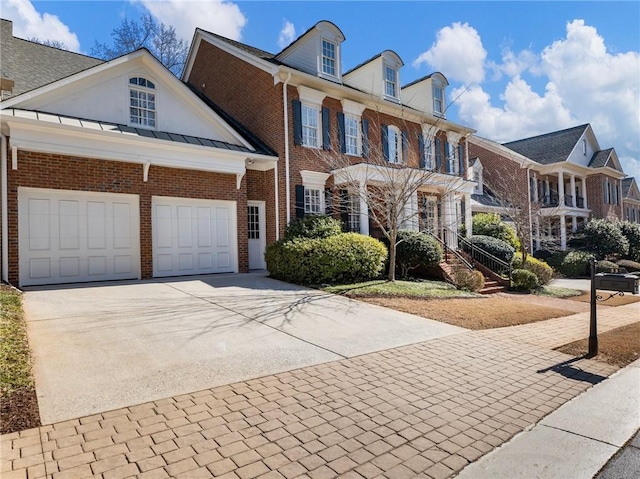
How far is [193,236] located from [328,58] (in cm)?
907

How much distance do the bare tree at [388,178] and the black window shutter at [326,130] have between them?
0.24 m

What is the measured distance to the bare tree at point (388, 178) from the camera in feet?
39.4

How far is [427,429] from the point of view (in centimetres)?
353

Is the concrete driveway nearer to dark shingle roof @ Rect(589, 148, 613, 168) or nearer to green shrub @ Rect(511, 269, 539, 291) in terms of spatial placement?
A: green shrub @ Rect(511, 269, 539, 291)

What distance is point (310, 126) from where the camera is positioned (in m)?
14.9

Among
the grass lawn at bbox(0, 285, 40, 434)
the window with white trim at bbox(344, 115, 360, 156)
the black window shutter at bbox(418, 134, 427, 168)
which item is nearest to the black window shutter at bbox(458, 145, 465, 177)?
the black window shutter at bbox(418, 134, 427, 168)

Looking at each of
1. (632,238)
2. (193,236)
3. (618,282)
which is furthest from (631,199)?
(193,236)

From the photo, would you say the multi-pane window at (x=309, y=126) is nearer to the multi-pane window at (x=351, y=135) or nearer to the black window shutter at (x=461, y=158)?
the multi-pane window at (x=351, y=135)

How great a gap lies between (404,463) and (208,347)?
10.7ft

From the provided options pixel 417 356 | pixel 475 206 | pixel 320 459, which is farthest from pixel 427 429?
pixel 475 206

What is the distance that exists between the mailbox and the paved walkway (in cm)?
153

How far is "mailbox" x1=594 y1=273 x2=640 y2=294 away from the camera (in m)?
6.00

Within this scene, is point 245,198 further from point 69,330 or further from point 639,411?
point 639,411

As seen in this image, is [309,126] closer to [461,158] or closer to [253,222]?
[253,222]
